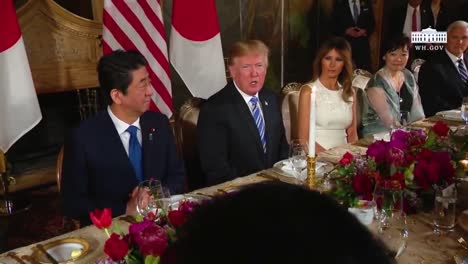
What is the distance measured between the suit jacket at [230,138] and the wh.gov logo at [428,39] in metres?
5.25

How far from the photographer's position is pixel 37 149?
480cm

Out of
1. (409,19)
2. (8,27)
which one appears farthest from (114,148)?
(409,19)

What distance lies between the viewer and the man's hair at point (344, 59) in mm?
3195

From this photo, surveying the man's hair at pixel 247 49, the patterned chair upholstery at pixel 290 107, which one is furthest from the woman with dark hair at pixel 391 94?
the man's hair at pixel 247 49

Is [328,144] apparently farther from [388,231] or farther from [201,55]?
[388,231]

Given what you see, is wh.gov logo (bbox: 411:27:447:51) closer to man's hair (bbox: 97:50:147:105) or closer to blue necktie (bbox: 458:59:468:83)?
blue necktie (bbox: 458:59:468:83)

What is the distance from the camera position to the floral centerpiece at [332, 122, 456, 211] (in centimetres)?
174

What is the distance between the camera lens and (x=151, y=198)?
1.68 m

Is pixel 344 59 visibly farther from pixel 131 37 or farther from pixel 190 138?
pixel 131 37

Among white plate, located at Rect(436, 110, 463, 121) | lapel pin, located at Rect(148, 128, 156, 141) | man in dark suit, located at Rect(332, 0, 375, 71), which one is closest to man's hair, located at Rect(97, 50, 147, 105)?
lapel pin, located at Rect(148, 128, 156, 141)

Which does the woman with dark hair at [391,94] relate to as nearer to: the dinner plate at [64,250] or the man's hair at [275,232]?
the dinner plate at [64,250]

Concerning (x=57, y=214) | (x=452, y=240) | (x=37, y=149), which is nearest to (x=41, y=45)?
(x=37, y=149)

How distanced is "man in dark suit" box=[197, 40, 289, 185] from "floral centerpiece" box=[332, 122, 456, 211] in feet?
2.87

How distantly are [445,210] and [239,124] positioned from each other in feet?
4.19
